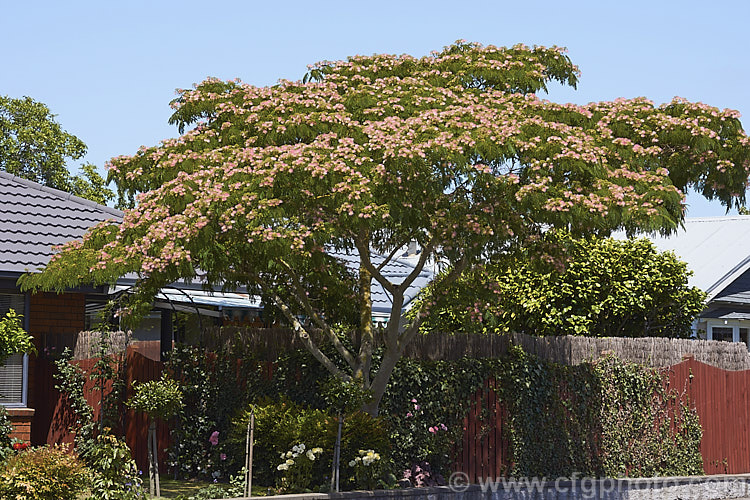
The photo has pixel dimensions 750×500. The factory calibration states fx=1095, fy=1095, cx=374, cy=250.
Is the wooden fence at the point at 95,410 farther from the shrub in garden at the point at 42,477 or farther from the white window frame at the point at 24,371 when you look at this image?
the shrub in garden at the point at 42,477

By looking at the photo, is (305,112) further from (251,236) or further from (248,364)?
(248,364)

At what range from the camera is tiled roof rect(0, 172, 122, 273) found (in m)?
16.7

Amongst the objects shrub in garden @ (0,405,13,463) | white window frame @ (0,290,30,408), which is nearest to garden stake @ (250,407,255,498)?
shrub in garden @ (0,405,13,463)

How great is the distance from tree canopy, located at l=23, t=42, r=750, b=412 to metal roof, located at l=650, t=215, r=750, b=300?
Result: 13995 mm

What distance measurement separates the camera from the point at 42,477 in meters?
12.2

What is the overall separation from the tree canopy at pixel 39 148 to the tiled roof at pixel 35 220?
25528 mm

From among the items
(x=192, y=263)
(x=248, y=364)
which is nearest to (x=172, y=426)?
(x=248, y=364)

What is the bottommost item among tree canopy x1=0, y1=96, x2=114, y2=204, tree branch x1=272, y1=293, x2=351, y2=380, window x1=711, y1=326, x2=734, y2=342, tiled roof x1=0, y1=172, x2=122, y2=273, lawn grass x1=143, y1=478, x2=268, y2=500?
lawn grass x1=143, y1=478, x2=268, y2=500

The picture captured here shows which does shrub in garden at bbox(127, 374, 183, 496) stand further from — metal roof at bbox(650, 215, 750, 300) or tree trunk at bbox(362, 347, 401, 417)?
metal roof at bbox(650, 215, 750, 300)

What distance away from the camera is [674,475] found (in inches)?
711

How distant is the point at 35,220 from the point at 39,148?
27657 mm

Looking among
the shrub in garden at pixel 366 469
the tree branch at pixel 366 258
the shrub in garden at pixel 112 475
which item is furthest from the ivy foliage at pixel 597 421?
the shrub in garden at pixel 112 475

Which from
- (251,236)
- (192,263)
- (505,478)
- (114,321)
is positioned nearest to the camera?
(251,236)

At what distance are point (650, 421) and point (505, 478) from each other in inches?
129
